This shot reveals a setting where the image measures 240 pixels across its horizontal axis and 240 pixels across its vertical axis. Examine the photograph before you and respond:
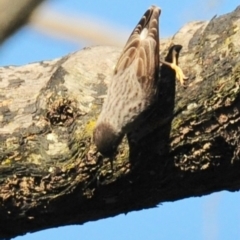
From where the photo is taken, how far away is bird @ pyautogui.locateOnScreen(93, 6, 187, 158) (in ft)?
10.4

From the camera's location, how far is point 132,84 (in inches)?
157

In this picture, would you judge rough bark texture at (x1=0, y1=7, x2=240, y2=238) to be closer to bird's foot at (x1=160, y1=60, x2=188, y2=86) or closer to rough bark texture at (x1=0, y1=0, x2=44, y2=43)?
bird's foot at (x1=160, y1=60, x2=188, y2=86)

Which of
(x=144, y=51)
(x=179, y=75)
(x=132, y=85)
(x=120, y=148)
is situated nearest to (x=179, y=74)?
(x=179, y=75)

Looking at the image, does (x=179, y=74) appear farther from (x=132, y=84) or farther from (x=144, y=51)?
(x=132, y=84)

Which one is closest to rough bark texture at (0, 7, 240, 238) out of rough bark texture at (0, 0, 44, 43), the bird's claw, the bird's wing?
the bird's claw

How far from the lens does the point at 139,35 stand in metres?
3.86

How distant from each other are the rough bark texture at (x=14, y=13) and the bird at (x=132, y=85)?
3.24 ft

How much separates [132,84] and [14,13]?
207 centimetres

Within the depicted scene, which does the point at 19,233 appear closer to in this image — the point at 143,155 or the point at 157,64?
the point at 143,155

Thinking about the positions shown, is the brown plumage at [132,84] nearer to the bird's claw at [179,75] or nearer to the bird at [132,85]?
the bird at [132,85]

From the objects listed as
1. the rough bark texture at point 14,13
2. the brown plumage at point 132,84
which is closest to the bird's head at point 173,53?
the brown plumage at point 132,84

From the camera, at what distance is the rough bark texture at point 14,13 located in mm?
1931

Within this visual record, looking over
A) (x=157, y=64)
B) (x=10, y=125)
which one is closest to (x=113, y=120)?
(x=157, y=64)

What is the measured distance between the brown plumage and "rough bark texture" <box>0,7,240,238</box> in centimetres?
10
